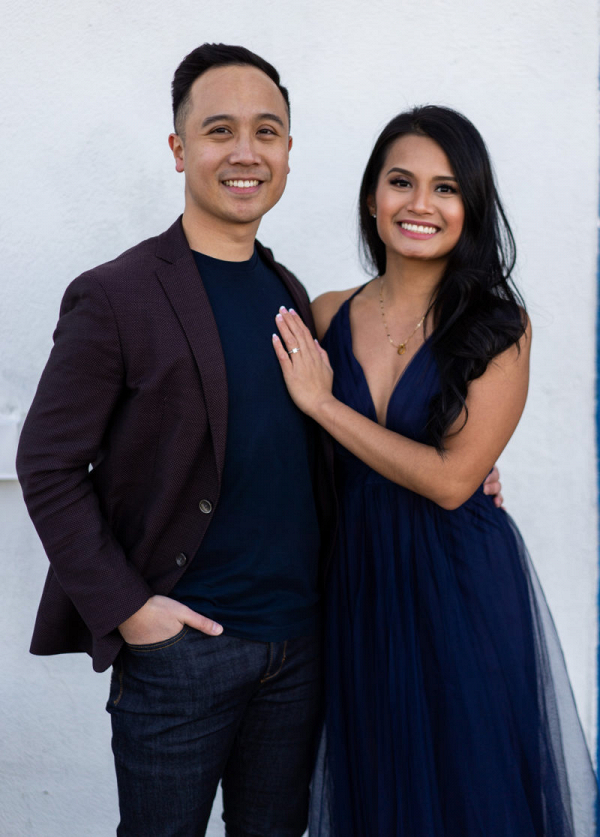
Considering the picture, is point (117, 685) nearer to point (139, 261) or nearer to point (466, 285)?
point (139, 261)

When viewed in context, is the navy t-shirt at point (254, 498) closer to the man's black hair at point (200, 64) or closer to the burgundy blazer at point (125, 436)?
the burgundy blazer at point (125, 436)

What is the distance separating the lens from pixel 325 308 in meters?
2.01

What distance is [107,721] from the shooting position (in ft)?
8.04

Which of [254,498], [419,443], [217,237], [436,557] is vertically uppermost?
[217,237]

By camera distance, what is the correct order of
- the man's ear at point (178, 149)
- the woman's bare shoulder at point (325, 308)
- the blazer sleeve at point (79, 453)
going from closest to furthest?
the blazer sleeve at point (79, 453)
the man's ear at point (178, 149)
the woman's bare shoulder at point (325, 308)

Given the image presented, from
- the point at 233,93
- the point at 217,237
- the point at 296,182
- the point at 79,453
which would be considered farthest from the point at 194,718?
the point at 296,182

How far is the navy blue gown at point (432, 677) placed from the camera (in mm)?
1621

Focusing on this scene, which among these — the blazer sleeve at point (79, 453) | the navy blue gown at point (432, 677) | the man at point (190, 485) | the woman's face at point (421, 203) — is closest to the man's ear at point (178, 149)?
the man at point (190, 485)

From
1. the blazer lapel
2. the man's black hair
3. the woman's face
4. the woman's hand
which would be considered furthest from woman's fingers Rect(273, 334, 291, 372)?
the man's black hair

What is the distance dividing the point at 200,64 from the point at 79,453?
87 cm

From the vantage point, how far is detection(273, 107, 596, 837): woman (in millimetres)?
1629

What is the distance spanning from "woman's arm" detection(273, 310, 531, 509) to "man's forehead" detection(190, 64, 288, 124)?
1.45 ft

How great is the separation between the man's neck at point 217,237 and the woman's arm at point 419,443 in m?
0.18

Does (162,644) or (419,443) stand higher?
(419,443)
